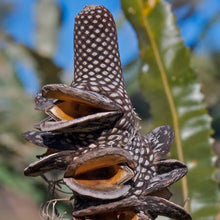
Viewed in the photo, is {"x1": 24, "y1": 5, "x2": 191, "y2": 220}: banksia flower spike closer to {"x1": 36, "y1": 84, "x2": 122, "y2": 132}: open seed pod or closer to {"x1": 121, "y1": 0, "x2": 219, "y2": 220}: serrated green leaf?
{"x1": 36, "y1": 84, "x2": 122, "y2": 132}: open seed pod

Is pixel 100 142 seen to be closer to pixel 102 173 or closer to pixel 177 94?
pixel 102 173

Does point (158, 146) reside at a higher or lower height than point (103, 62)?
lower

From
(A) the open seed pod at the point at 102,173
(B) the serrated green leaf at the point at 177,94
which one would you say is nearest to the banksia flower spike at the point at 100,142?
(A) the open seed pod at the point at 102,173

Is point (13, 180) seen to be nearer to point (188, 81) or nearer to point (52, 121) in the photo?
point (188, 81)

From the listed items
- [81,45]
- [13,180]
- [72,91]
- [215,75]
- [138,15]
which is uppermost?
[215,75]

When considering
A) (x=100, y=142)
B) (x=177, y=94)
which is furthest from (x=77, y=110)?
(x=177, y=94)

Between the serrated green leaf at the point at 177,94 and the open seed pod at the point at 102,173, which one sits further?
the serrated green leaf at the point at 177,94

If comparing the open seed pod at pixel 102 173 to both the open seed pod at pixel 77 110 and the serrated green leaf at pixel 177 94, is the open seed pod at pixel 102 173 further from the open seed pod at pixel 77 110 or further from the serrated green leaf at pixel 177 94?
the serrated green leaf at pixel 177 94

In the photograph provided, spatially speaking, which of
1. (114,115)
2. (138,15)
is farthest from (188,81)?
(114,115)
